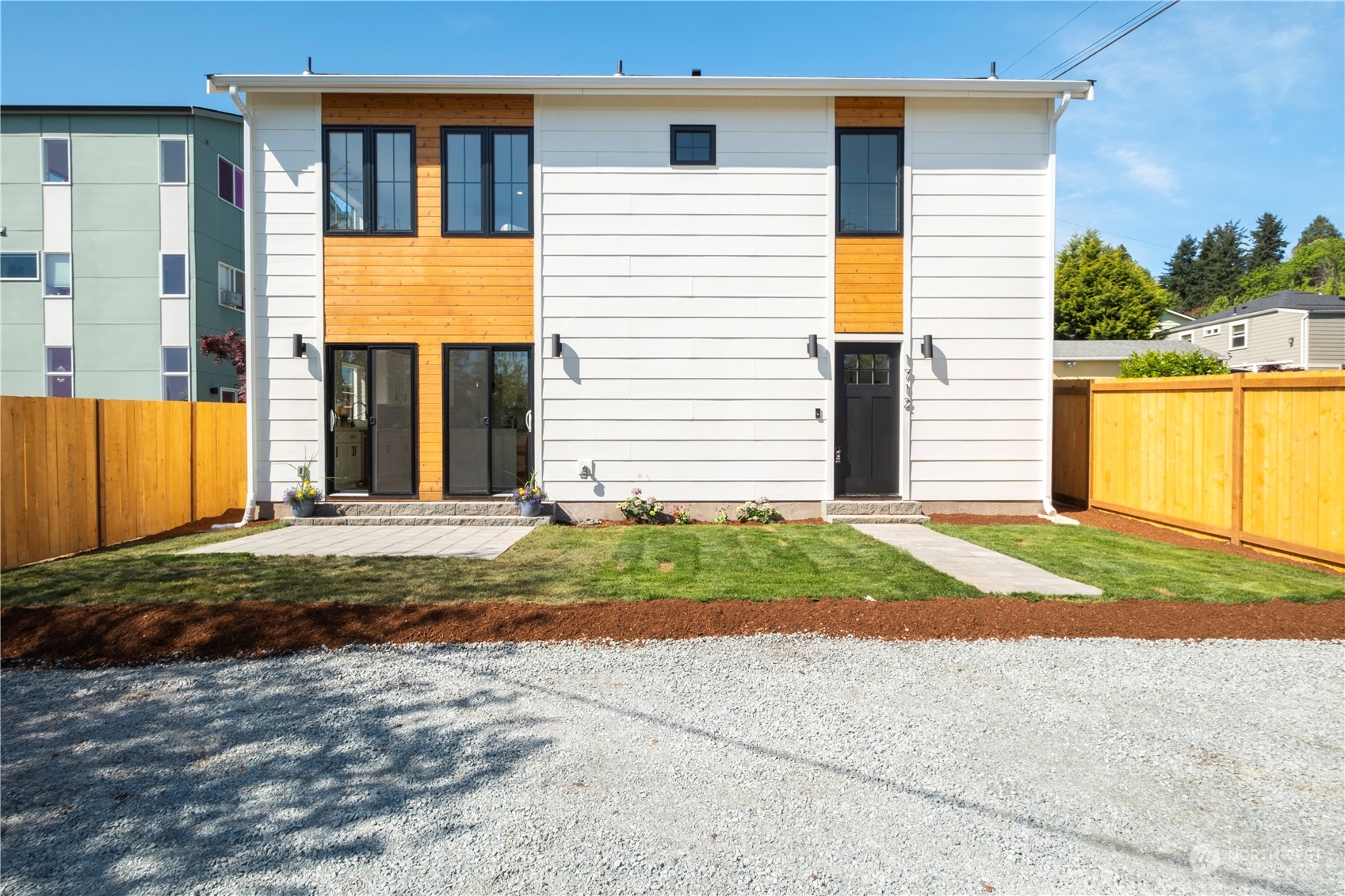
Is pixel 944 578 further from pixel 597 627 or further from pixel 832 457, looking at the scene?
pixel 832 457

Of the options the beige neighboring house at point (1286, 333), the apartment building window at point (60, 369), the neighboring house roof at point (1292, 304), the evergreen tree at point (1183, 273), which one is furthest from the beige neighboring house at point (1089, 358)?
the evergreen tree at point (1183, 273)

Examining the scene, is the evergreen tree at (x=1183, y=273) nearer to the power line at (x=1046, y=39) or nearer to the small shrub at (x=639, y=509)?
the power line at (x=1046, y=39)

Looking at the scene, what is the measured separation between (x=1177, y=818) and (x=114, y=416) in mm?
9928

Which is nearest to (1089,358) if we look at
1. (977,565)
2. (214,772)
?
(977,565)

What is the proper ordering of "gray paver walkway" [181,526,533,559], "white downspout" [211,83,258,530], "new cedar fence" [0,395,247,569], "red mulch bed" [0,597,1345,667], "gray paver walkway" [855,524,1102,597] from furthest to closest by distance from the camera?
"white downspout" [211,83,258,530], "gray paver walkway" [181,526,533,559], "new cedar fence" [0,395,247,569], "gray paver walkway" [855,524,1102,597], "red mulch bed" [0,597,1345,667]

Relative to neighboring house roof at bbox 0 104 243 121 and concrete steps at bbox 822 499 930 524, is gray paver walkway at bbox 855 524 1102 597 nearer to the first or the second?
concrete steps at bbox 822 499 930 524

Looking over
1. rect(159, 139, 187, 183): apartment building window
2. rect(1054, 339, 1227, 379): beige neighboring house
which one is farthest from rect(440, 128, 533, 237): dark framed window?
rect(1054, 339, 1227, 379): beige neighboring house

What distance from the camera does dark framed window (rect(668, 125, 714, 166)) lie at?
9.04 meters

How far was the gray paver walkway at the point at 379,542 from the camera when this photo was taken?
6785mm

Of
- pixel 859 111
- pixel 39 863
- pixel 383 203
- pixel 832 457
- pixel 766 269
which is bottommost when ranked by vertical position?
pixel 39 863

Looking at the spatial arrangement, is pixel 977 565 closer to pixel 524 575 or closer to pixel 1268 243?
pixel 524 575

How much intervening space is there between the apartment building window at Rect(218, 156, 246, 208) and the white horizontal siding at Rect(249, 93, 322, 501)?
1148 cm

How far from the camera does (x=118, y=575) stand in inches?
222

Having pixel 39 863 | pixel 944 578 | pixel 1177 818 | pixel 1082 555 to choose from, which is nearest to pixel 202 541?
pixel 39 863
